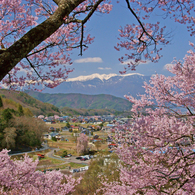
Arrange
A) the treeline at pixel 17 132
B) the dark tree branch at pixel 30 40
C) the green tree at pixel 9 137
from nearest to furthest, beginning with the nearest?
the dark tree branch at pixel 30 40, the green tree at pixel 9 137, the treeline at pixel 17 132

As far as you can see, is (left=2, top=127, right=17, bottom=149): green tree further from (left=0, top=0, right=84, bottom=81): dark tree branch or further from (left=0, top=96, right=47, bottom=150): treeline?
(left=0, top=0, right=84, bottom=81): dark tree branch

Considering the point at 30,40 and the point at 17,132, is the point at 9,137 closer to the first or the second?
the point at 17,132

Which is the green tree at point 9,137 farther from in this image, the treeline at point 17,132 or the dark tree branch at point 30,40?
the dark tree branch at point 30,40

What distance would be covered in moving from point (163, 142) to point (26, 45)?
1849 mm

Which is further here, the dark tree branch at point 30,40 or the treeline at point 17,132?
the treeline at point 17,132

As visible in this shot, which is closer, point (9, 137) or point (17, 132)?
point (9, 137)

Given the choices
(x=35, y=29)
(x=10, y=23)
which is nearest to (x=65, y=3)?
(x=35, y=29)

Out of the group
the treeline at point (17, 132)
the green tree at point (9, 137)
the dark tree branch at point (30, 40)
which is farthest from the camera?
the treeline at point (17, 132)

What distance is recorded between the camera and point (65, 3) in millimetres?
1653

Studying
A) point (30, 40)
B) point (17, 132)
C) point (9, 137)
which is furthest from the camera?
point (17, 132)

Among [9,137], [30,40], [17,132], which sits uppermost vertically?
[30,40]

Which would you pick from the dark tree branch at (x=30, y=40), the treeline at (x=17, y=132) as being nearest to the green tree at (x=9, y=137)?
the treeline at (x=17, y=132)

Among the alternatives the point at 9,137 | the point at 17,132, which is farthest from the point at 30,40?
the point at 17,132

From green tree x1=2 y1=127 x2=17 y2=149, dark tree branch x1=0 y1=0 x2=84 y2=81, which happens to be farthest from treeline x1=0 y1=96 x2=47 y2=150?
dark tree branch x1=0 y1=0 x2=84 y2=81
